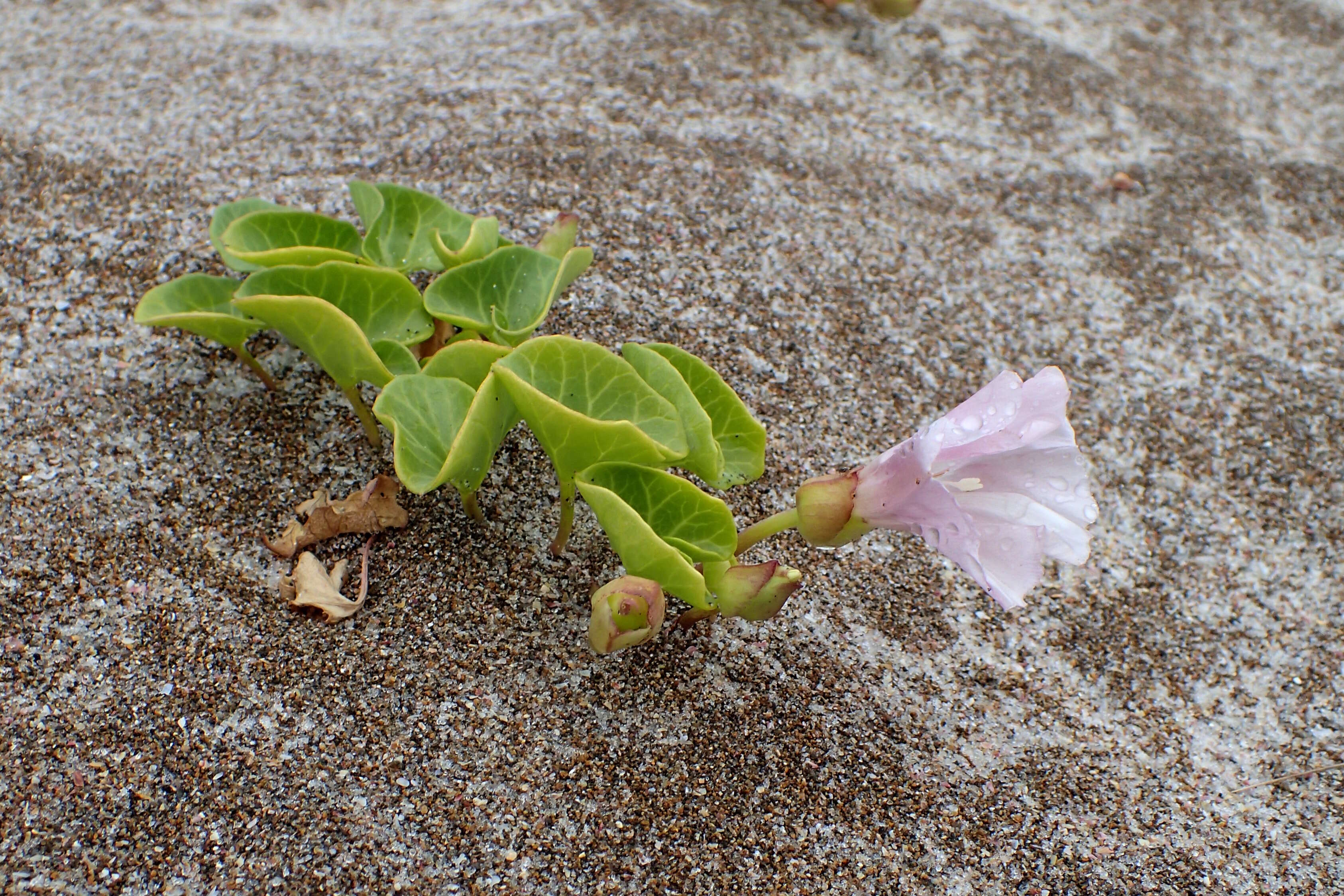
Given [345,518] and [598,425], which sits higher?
[598,425]

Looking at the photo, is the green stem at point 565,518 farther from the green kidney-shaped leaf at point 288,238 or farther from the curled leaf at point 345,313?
the green kidney-shaped leaf at point 288,238

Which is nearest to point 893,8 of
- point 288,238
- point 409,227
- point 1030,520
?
point 409,227

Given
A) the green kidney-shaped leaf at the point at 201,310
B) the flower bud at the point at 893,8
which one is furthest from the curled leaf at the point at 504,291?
the flower bud at the point at 893,8

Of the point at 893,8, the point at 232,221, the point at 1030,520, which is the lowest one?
the point at 232,221

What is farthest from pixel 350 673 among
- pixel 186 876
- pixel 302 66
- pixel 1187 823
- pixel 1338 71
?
pixel 1338 71

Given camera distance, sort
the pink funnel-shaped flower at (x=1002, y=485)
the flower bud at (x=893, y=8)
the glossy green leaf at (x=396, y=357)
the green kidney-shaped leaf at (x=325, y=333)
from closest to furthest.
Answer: the pink funnel-shaped flower at (x=1002, y=485), the green kidney-shaped leaf at (x=325, y=333), the glossy green leaf at (x=396, y=357), the flower bud at (x=893, y=8)

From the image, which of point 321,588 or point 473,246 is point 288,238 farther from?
point 321,588

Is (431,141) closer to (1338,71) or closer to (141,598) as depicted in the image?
(141,598)
